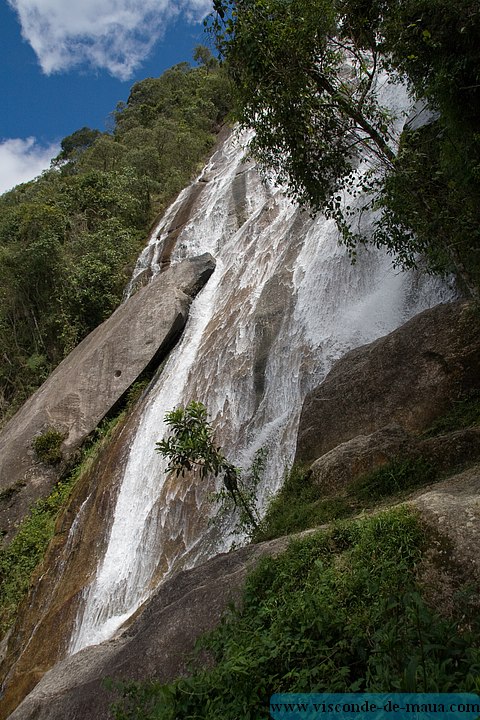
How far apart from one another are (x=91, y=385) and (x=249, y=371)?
7.51 meters

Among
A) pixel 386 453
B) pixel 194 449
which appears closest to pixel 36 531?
pixel 194 449

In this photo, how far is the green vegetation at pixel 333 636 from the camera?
3.04 meters

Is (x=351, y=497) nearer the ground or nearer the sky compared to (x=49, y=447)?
nearer the ground


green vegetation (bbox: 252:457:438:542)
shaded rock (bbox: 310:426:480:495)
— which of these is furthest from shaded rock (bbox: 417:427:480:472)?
green vegetation (bbox: 252:457:438:542)

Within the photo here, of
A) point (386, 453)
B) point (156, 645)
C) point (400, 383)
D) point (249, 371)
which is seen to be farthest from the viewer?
point (249, 371)

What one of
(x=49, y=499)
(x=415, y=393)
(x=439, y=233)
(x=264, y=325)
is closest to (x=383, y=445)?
(x=415, y=393)

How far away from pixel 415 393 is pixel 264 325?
5478mm

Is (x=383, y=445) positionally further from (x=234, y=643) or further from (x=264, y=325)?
(x=264, y=325)

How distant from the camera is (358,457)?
723cm

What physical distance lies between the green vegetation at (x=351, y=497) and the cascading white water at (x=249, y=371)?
2107mm

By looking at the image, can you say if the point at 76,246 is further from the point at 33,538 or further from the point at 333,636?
the point at 333,636

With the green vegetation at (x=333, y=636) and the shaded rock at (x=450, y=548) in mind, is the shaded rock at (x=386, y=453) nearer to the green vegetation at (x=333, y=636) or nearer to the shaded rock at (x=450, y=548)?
the shaded rock at (x=450, y=548)

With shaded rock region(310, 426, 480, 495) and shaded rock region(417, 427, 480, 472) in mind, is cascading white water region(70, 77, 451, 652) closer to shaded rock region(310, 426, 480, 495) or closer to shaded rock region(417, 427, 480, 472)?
shaded rock region(310, 426, 480, 495)

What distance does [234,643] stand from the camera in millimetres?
4035
